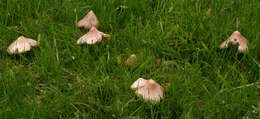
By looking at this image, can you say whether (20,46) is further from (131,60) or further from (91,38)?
(131,60)

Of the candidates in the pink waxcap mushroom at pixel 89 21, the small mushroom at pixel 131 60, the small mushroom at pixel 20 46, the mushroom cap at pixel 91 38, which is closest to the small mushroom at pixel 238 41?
the small mushroom at pixel 131 60

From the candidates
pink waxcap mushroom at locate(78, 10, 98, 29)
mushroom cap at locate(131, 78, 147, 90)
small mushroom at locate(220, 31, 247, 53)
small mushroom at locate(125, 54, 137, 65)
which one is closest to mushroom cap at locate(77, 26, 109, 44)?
pink waxcap mushroom at locate(78, 10, 98, 29)

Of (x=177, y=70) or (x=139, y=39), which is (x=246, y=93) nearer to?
(x=177, y=70)

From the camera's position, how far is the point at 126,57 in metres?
3.07

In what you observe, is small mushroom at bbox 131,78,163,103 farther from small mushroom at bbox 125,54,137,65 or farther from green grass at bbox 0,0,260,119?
small mushroom at bbox 125,54,137,65

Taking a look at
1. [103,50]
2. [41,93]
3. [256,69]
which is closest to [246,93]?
[256,69]

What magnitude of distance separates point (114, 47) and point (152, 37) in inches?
14.8

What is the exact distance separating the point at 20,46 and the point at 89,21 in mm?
684

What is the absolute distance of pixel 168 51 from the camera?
3154mm

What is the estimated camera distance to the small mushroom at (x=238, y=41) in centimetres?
294

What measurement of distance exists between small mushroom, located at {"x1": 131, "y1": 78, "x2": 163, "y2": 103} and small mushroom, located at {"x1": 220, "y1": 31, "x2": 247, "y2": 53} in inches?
31.9

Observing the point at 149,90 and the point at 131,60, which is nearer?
the point at 149,90

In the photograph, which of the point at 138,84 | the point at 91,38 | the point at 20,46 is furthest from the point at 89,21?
the point at 138,84

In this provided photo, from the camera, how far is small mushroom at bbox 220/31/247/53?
2938 mm
